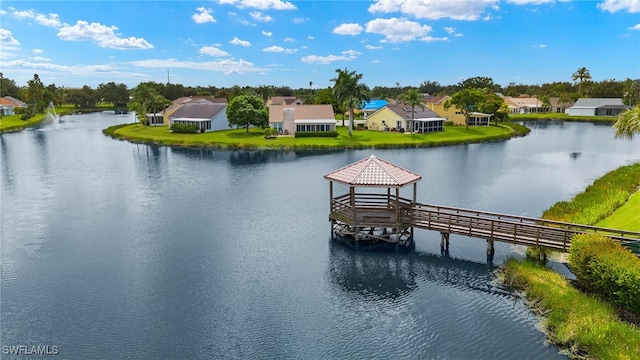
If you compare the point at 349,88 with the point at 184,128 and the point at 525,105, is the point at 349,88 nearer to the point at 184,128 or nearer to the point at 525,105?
the point at 184,128

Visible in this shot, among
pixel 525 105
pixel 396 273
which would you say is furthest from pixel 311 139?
pixel 525 105

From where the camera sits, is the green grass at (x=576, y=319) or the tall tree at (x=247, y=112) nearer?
the green grass at (x=576, y=319)

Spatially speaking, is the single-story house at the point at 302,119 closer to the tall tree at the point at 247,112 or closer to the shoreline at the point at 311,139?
the tall tree at the point at 247,112

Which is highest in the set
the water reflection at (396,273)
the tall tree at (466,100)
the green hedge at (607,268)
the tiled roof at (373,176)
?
the tall tree at (466,100)

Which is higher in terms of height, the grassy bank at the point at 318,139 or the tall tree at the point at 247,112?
the tall tree at the point at 247,112

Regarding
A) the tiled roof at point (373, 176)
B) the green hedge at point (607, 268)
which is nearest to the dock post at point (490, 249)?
the green hedge at point (607, 268)

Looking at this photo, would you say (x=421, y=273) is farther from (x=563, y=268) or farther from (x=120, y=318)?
(x=120, y=318)

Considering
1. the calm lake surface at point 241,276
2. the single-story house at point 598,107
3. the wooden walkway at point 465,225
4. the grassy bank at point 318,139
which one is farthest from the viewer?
the single-story house at point 598,107
